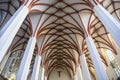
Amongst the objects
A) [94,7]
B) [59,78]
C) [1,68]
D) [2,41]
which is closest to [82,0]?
[94,7]

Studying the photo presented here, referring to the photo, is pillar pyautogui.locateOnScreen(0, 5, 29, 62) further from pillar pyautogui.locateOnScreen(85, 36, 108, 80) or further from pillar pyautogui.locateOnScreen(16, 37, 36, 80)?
pillar pyautogui.locateOnScreen(85, 36, 108, 80)

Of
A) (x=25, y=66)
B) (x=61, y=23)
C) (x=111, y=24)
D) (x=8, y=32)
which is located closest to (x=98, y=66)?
(x=111, y=24)

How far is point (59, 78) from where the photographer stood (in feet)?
106

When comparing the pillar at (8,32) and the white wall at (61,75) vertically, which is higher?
the white wall at (61,75)

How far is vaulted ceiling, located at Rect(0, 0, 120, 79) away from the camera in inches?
678

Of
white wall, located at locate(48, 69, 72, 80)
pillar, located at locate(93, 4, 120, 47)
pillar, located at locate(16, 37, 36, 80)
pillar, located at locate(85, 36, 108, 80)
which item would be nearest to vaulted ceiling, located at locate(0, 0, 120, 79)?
pillar, located at locate(93, 4, 120, 47)

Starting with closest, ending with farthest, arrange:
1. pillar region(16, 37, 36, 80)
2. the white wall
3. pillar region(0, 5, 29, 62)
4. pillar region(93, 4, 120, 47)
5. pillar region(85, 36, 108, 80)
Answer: pillar region(0, 5, 29, 62)
pillar region(93, 4, 120, 47)
pillar region(16, 37, 36, 80)
pillar region(85, 36, 108, 80)
the white wall

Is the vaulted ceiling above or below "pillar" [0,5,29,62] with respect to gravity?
above

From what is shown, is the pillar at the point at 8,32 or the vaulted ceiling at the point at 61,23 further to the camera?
the vaulted ceiling at the point at 61,23

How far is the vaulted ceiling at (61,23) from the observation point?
56.5 ft

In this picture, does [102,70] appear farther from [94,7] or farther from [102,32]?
[102,32]

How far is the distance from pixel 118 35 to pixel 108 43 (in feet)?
37.8

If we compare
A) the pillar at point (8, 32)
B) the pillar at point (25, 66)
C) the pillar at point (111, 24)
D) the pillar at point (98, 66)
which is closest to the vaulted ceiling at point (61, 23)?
the pillar at point (111, 24)

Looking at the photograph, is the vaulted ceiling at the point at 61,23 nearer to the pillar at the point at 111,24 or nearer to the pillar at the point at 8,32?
the pillar at the point at 111,24
